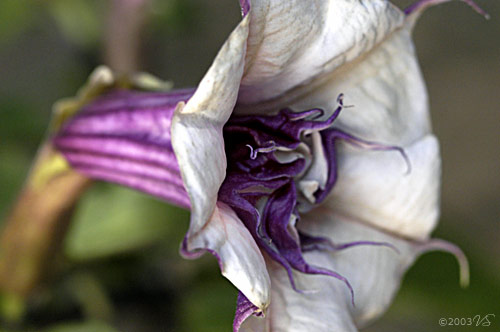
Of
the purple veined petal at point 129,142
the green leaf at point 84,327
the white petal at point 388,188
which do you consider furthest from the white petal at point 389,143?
the green leaf at point 84,327

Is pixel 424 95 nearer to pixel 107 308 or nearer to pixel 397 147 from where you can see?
pixel 397 147

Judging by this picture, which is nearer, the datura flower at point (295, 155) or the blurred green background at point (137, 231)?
the datura flower at point (295, 155)

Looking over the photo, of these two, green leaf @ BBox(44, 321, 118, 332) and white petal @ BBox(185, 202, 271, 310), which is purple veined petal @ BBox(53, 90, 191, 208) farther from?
green leaf @ BBox(44, 321, 118, 332)

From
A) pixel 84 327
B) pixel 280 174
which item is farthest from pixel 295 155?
pixel 84 327

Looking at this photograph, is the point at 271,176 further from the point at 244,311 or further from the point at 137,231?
the point at 137,231

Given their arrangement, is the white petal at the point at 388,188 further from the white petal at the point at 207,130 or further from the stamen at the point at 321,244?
the white petal at the point at 207,130

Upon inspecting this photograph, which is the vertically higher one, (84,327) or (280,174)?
(280,174)
